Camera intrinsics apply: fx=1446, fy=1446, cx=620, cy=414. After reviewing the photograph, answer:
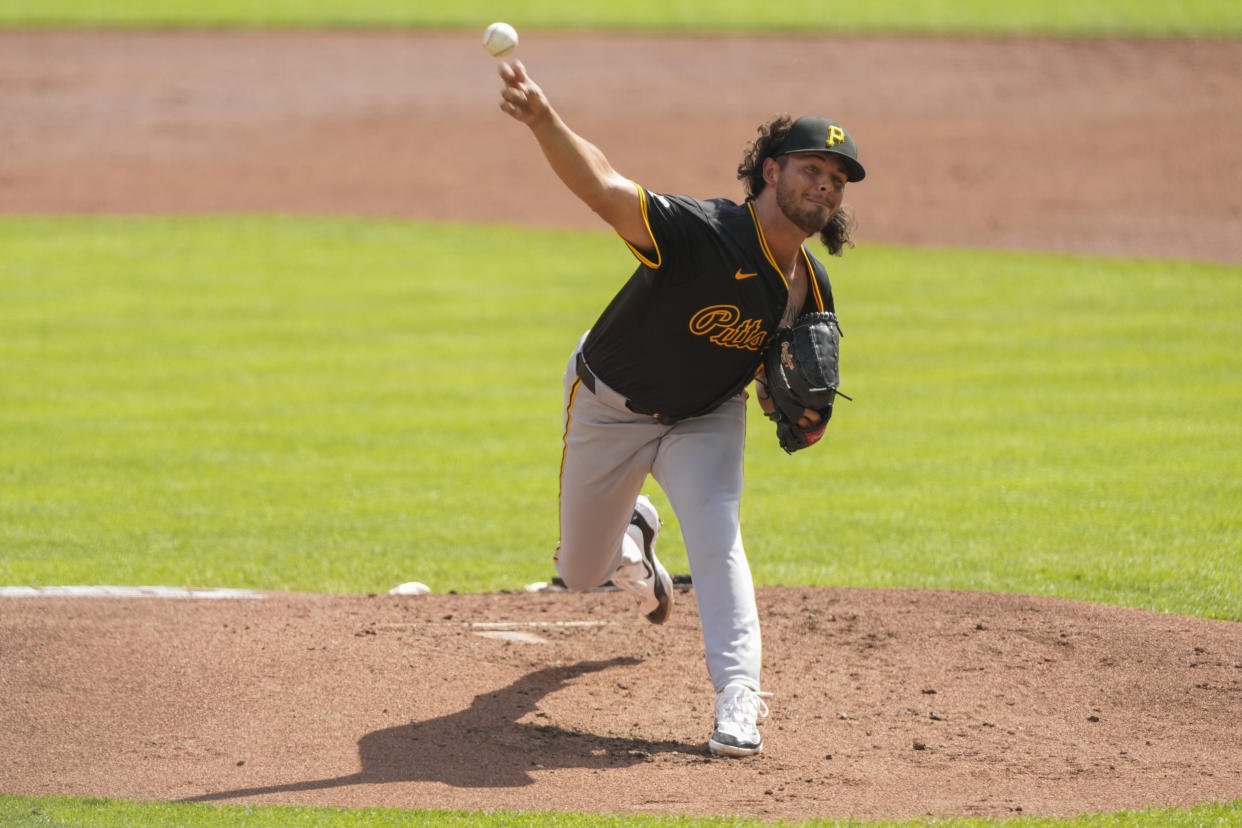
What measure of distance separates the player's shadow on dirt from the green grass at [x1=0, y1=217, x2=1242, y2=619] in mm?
2164

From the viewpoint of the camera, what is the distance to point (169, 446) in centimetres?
992

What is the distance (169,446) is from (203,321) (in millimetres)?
4046

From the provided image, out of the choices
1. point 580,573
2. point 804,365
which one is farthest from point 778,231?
point 580,573

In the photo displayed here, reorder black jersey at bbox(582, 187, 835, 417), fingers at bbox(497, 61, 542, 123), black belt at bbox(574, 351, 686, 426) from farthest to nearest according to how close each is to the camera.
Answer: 1. black belt at bbox(574, 351, 686, 426)
2. black jersey at bbox(582, 187, 835, 417)
3. fingers at bbox(497, 61, 542, 123)

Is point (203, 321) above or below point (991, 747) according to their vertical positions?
above

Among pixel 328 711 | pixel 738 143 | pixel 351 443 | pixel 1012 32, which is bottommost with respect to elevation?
pixel 328 711

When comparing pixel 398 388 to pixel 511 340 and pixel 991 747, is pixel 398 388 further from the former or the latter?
pixel 991 747

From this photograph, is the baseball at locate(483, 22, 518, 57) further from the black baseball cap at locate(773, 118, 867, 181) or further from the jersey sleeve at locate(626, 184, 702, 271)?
the black baseball cap at locate(773, 118, 867, 181)

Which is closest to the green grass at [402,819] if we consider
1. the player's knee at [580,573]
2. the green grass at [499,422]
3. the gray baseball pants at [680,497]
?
the gray baseball pants at [680,497]

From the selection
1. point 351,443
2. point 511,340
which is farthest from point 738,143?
point 351,443

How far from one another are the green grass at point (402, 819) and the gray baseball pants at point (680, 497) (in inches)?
32.2

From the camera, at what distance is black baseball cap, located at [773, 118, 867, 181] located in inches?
187

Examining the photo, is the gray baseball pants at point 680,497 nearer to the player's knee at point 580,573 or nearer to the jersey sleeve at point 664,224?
the player's knee at point 580,573

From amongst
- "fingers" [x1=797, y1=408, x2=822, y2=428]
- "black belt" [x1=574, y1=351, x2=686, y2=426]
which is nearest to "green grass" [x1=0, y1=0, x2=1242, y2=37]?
"black belt" [x1=574, y1=351, x2=686, y2=426]
